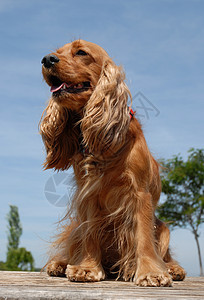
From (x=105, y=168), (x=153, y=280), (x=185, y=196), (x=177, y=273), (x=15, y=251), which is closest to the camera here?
(x=153, y=280)

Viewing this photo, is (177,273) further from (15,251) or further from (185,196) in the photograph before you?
(15,251)

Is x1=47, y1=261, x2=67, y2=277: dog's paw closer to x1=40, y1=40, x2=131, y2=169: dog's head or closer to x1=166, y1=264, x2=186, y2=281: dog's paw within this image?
x1=166, y1=264, x2=186, y2=281: dog's paw

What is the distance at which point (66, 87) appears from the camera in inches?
134

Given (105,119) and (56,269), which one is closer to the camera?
(105,119)

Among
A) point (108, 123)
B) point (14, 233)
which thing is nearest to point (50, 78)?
point (108, 123)

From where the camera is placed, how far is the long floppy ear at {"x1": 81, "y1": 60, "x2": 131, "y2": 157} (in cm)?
343

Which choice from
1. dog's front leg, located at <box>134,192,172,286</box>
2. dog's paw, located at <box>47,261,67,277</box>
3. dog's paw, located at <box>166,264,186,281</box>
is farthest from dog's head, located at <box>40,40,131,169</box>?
dog's paw, located at <box>166,264,186,281</box>

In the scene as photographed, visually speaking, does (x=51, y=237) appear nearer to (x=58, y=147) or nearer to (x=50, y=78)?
(x=58, y=147)

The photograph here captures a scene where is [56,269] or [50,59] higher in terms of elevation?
[50,59]

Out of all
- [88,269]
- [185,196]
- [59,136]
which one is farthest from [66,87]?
[185,196]

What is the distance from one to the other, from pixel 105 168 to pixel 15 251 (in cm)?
2910

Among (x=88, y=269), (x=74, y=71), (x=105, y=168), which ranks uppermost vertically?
(x=74, y=71)

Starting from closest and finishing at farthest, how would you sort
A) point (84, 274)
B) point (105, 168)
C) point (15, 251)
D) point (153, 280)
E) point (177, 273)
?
point (153, 280) < point (84, 274) < point (105, 168) < point (177, 273) < point (15, 251)

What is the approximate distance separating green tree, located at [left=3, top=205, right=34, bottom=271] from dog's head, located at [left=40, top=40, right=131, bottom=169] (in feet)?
81.6
